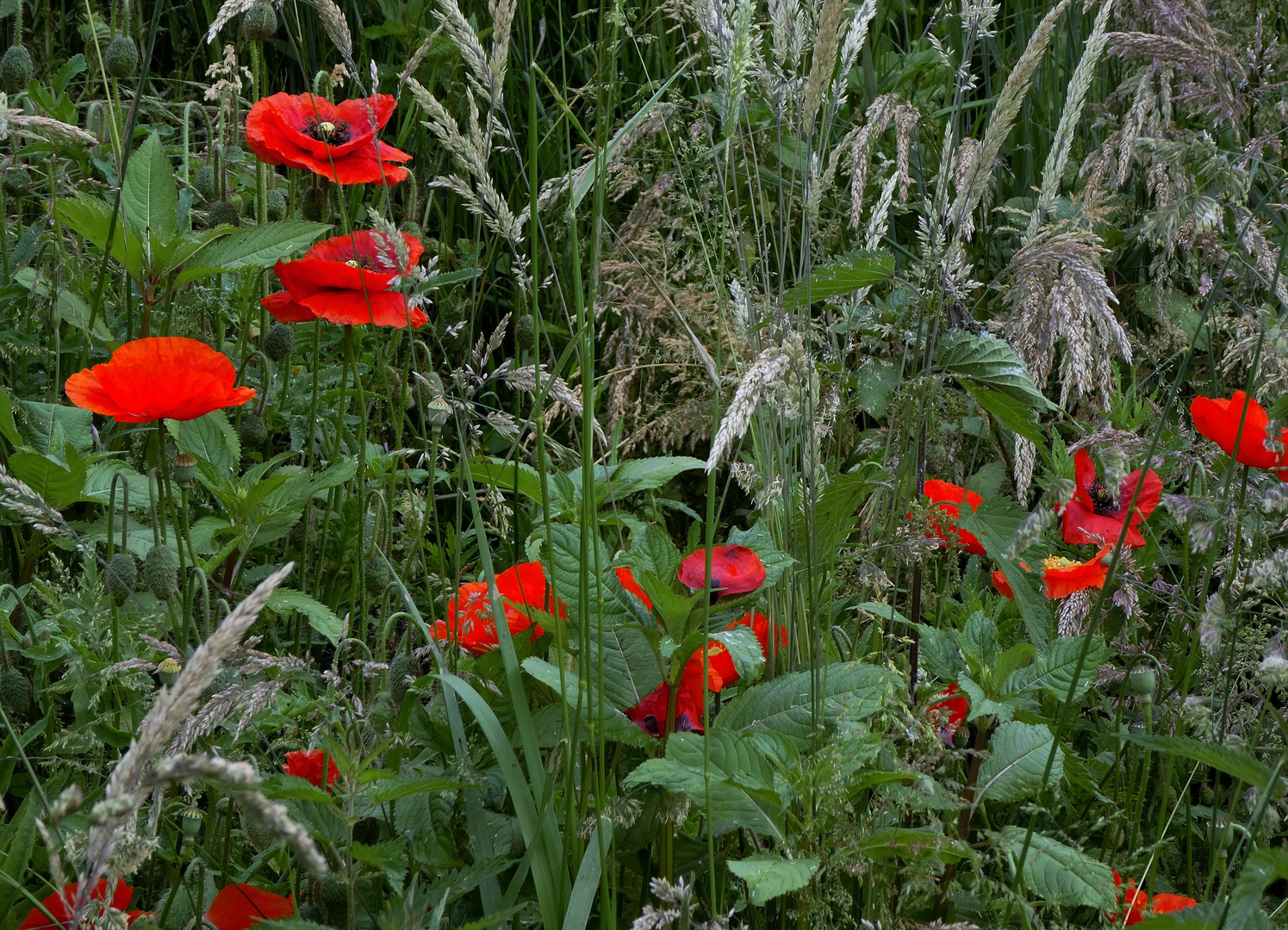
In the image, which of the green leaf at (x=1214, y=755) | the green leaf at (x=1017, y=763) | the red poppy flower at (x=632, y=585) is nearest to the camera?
the green leaf at (x=1214, y=755)

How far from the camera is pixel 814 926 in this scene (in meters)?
0.95

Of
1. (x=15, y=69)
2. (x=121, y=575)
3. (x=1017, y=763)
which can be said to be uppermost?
(x=15, y=69)

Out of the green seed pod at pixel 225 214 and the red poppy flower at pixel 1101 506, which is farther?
the green seed pod at pixel 225 214

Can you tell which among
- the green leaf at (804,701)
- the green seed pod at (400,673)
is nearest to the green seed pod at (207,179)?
the green seed pod at (400,673)

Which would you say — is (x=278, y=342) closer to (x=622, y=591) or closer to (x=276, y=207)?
(x=276, y=207)

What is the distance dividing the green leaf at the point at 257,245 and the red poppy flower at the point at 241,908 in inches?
29.1

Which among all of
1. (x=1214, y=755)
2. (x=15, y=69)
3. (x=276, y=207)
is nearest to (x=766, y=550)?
(x=1214, y=755)

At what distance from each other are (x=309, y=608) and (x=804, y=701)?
1.76ft

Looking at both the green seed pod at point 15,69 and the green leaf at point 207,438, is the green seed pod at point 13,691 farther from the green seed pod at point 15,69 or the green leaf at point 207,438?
the green seed pod at point 15,69

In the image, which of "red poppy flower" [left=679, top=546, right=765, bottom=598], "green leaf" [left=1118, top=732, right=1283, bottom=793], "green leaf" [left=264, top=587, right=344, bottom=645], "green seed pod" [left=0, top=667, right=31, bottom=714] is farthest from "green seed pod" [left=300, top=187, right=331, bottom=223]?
"green leaf" [left=1118, top=732, right=1283, bottom=793]

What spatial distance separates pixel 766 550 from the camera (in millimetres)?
1051

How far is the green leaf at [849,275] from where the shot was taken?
117cm

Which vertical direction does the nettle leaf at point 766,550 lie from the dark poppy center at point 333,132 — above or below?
below

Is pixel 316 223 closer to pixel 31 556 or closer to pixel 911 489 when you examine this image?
pixel 31 556
